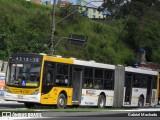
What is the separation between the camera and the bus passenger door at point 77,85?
27344 mm

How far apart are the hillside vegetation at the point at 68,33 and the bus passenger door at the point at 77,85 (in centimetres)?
1204

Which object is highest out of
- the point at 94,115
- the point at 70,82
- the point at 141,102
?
the point at 70,82

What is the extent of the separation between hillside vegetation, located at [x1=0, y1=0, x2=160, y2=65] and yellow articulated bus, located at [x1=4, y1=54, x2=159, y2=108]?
9.81 meters

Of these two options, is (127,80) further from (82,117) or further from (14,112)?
(14,112)

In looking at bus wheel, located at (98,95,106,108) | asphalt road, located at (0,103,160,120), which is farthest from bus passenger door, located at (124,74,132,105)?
asphalt road, located at (0,103,160,120)

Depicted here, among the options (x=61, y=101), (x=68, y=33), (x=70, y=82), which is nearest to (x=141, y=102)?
(x=70, y=82)

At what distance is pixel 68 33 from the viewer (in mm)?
56219

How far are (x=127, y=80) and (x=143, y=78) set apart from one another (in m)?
2.44

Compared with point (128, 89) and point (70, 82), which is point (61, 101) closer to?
point (70, 82)

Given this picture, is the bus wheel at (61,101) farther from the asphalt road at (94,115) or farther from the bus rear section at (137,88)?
the asphalt road at (94,115)

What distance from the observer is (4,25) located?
41.6m

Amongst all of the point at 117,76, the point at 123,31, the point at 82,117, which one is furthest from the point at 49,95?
the point at 123,31

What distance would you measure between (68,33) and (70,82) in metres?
29.8

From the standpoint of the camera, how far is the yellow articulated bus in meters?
24.6
